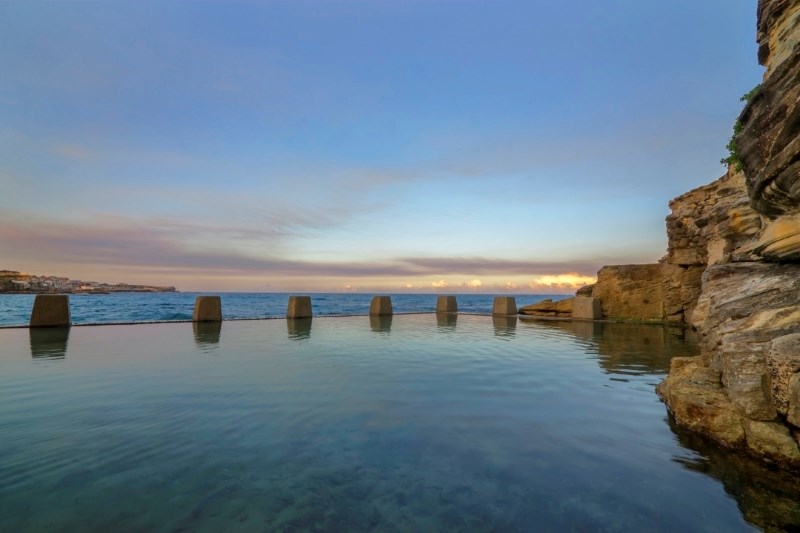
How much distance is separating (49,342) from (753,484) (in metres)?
16.5

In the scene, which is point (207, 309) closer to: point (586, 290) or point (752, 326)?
point (752, 326)

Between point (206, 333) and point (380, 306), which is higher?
point (380, 306)

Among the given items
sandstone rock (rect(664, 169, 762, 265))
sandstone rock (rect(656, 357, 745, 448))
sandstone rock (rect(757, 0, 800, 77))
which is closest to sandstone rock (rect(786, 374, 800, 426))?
sandstone rock (rect(656, 357, 745, 448))

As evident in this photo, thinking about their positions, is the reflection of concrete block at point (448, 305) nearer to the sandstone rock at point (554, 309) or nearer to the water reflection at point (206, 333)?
the sandstone rock at point (554, 309)

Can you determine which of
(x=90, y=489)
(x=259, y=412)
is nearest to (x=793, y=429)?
(x=259, y=412)

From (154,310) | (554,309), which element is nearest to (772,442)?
(554,309)

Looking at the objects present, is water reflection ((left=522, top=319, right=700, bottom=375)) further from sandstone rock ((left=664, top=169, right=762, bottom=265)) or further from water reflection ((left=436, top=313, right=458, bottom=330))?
water reflection ((left=436, top=313, right=458, bottom=330))

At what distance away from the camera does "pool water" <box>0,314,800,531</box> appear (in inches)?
121

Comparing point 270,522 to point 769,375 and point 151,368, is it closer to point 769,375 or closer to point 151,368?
point 769,375

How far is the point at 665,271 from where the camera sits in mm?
21734

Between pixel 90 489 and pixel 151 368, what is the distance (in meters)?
5.50

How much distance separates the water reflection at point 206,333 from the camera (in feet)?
38.3

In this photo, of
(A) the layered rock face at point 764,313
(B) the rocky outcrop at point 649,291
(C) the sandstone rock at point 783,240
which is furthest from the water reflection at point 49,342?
(B) the rocky outcrop at point 649,291

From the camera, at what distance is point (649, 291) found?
22000mm
